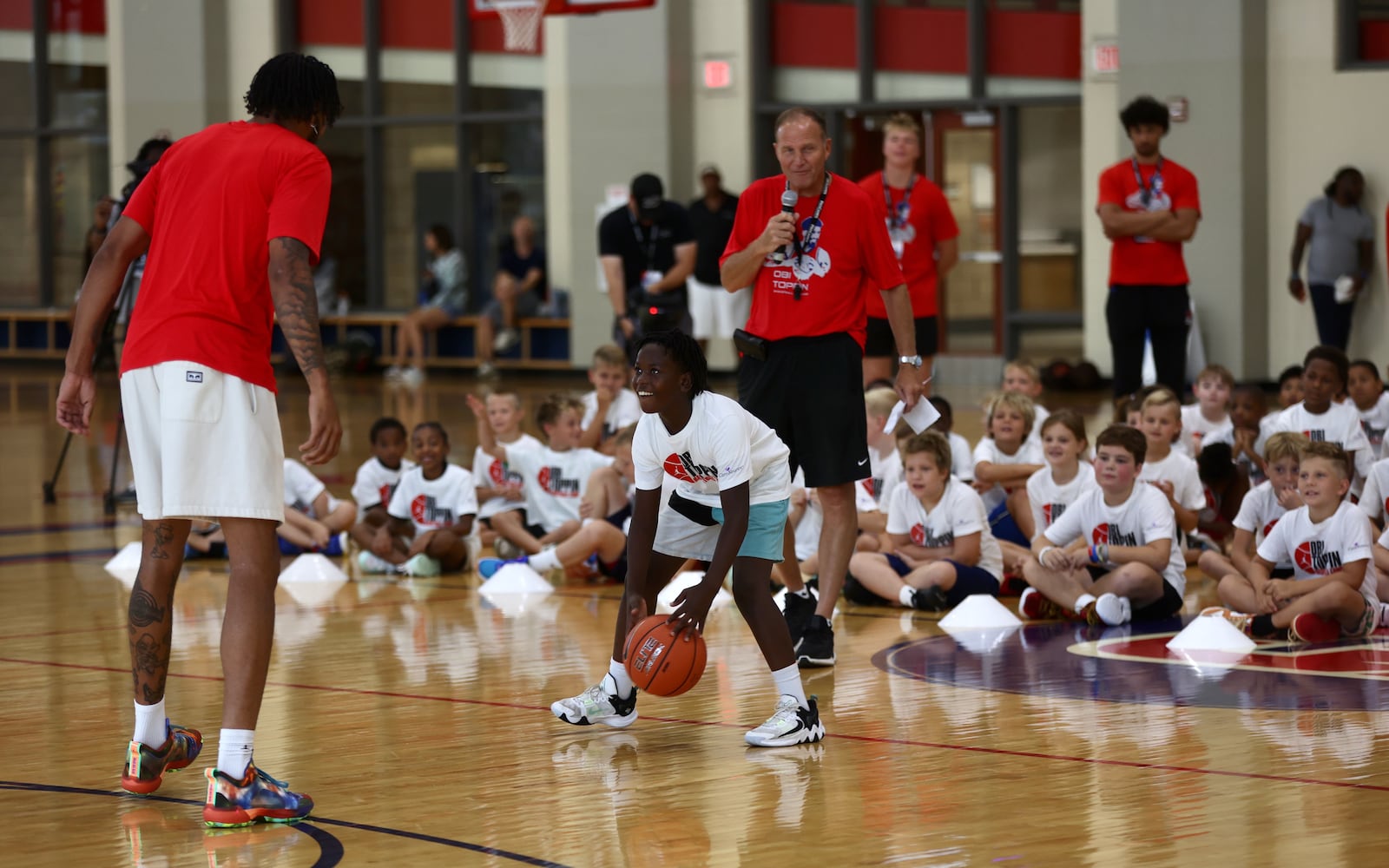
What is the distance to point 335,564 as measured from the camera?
973cm

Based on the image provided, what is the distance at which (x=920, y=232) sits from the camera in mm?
9953

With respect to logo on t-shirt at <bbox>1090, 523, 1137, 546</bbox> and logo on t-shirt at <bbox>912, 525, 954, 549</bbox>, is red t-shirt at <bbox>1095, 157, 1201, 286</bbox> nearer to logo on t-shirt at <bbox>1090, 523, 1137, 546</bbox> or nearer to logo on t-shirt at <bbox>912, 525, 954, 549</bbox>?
logo on t-shirt at <bbox>912, 525, 954, 549</bbox>

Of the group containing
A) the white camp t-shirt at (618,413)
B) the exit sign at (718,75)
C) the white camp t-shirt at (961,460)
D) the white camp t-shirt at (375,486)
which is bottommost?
the white camp t-shirt at (375,486)

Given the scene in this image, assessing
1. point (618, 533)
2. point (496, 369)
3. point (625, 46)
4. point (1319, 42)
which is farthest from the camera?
point (496, 369)

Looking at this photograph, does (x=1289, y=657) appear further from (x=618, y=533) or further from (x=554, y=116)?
(x=554, y=116)

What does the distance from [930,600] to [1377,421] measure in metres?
3.12

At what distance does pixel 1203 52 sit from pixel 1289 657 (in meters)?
10.8

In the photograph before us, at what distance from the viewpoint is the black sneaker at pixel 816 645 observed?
21.2 feet

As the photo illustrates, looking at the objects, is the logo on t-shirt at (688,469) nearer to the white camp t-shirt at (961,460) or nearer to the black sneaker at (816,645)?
the black sneaker at (816,645)

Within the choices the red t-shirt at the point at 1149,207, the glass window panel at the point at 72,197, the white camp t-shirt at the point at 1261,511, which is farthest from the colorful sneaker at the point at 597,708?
the glass window panel at the point at 72,197

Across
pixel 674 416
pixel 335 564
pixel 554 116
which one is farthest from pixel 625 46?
pixel 674 416

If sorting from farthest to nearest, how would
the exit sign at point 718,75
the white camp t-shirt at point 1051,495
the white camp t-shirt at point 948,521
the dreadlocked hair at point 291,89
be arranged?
the exit sign at point 718,75, the white camp t-shirt at point 1051,495, the white camp t-shirt at point 948,521, the dreadlocked hair at point 291,89

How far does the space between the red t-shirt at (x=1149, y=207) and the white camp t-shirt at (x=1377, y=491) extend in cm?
251

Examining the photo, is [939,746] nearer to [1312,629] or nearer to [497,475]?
[1312,629]
